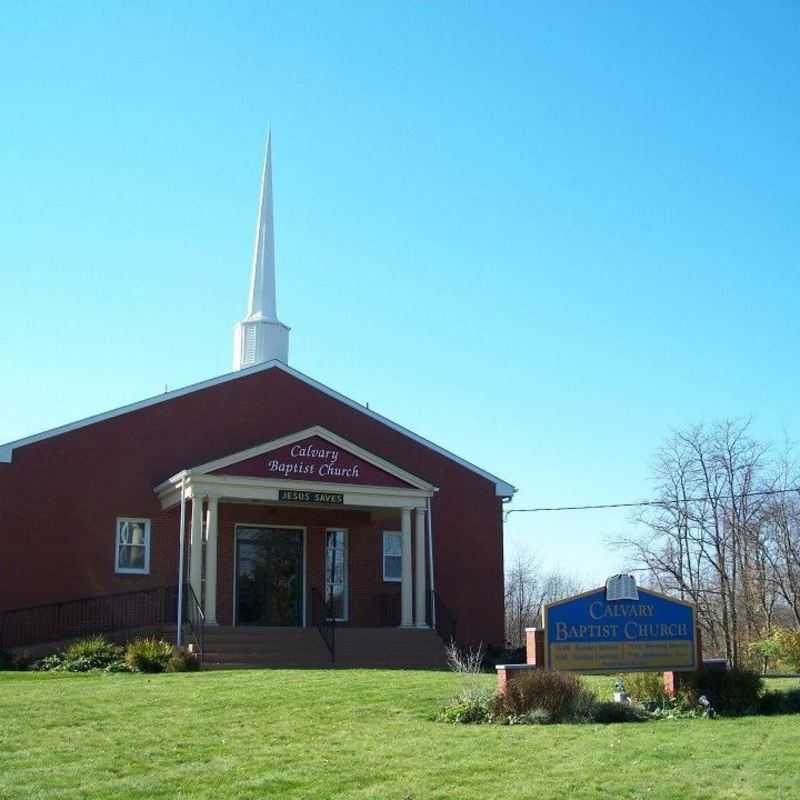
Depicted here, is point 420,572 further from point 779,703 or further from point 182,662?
point 779,703

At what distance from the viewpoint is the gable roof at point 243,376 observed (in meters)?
27.2

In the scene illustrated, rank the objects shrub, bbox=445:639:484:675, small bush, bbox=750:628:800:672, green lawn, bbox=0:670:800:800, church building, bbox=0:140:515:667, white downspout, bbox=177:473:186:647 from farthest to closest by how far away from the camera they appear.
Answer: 1. small bush, bbox=750:628:800:672
2. church building, bbox=0:140:515:667
3. white downspout, bbox=177:473:186:647
4. shrub, bbox=445:639:484:675
5. green lawn, bbox=0:670:800:800

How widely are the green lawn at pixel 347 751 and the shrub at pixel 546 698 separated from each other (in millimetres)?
690

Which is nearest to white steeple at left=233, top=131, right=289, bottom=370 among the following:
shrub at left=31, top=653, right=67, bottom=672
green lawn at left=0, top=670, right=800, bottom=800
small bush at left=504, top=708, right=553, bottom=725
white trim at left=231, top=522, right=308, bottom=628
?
white trim at left=231, top=522, right=308, bottom=628

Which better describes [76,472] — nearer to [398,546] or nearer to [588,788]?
[398,546]

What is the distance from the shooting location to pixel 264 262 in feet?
111

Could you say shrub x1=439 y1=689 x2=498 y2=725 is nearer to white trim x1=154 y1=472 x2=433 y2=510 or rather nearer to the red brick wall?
white trim x1=154 y1=472 x2=433 y2=510

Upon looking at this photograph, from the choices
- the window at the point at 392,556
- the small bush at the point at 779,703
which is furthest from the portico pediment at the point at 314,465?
the small bush at the point at 779,703

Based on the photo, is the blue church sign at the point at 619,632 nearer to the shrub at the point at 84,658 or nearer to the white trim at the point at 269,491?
the shrub at the point at 84,658

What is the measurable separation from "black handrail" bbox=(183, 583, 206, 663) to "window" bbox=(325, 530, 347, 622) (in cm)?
458

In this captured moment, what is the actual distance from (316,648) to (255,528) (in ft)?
16.0

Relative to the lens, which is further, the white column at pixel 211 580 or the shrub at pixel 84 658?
the white column at pixel 211 580

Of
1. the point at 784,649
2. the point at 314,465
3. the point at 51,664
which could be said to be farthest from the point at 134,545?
the point at 784,649

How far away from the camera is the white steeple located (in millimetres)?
32469
